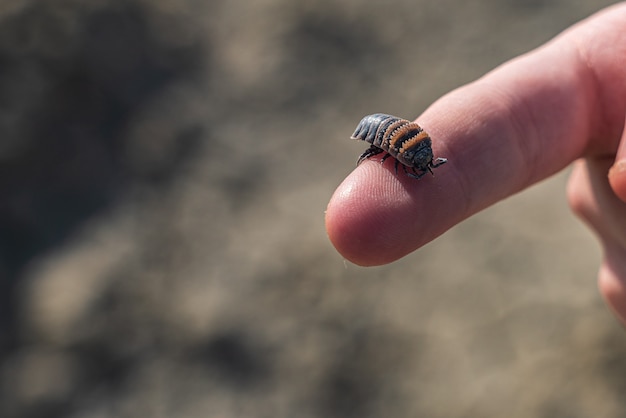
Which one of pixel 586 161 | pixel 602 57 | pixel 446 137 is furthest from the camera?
pixel 586 161

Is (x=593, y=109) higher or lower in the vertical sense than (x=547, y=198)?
lower

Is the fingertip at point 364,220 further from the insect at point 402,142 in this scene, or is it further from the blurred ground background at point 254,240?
the blurred ground background at point 254,240

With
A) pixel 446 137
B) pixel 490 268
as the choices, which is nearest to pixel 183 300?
pixel 490 268

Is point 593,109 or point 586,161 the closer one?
point 593,109

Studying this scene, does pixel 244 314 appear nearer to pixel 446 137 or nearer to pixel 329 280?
pixel 329 280

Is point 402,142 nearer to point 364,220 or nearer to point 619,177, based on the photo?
point 364,220

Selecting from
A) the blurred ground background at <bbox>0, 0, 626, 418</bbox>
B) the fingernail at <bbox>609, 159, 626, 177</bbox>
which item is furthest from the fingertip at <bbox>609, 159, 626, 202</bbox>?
the blurred ground background at <bbox>0, 0, 626, 418</bbox>

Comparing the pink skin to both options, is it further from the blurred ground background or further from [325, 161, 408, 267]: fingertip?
the blurred ground background
